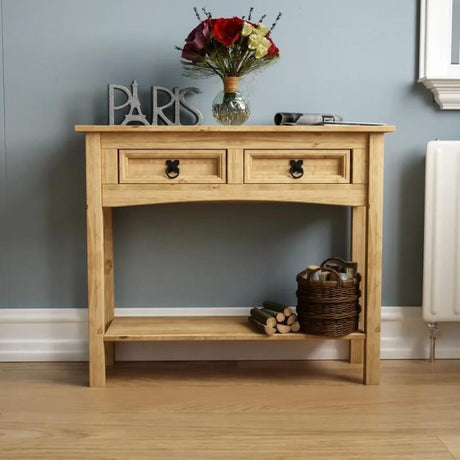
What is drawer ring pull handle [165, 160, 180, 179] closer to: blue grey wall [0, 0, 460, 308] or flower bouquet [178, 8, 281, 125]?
flower bouquet [178, 8, 281, 125]

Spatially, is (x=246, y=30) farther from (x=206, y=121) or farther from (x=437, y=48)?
(x=437, y=48)

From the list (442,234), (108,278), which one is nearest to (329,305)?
(442,234)

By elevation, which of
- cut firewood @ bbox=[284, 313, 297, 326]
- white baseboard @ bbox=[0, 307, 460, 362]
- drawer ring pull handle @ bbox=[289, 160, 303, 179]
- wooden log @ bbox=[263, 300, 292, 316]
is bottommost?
white baseboard @ bbox=[0, 307, 460, 362]

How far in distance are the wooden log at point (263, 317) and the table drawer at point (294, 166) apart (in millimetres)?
427

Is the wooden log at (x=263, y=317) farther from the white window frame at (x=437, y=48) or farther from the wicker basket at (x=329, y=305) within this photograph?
the white window frame at (x=437, y=48)

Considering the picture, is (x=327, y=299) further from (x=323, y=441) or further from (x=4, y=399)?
(x=4, y=399)

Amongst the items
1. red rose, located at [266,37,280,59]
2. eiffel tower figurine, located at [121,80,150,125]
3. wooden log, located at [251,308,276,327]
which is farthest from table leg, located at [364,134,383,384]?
eiffel tower figurine, located at [121,80,150,125]

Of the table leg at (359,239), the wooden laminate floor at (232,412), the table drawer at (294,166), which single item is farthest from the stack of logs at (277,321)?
the table drawer at (294,166)

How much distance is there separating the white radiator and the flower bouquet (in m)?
0.67

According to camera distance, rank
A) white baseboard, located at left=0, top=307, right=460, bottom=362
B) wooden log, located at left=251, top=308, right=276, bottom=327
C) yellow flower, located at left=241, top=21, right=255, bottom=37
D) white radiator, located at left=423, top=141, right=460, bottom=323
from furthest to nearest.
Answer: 1. white baseboard, located at left=0, top=307, right=460, bottom=362
2. white radiator, located at left=423, top=141, right=460, bottom=323
3. wooden log, located at left=251, top=308, right=276, bottom=327
4. yellow flower, located at left=241, top=21, right=255, bottom=37

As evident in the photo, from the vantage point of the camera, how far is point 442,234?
2324 millimetres

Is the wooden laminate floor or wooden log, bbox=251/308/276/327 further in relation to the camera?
wooden log, bbox=251/308/276/327

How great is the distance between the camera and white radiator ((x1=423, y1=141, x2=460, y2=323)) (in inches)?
90.4

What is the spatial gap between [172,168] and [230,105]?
0.29m
